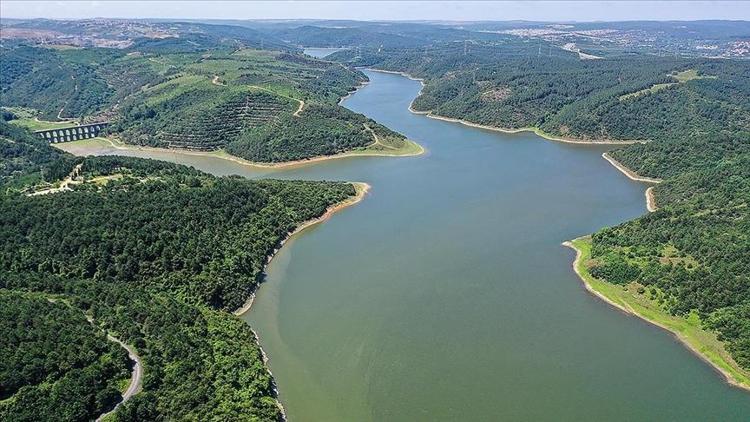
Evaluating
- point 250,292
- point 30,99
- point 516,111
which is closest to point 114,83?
point 30,99

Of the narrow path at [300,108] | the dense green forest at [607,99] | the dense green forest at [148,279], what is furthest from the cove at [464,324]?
the dense green forest at [607,99]

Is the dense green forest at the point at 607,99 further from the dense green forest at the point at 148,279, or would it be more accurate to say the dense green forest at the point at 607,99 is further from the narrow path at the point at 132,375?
the narrow path at the point at 132,375

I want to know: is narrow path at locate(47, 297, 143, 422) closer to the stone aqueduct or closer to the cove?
the cove

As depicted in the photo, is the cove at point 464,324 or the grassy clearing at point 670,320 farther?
the grassy clearing at point 670,320

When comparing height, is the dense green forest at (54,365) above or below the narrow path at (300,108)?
below

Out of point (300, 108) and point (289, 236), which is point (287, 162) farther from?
point (289, 236)

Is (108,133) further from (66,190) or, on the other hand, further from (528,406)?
(528,406)

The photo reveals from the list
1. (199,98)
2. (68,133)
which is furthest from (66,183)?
(68,133)
